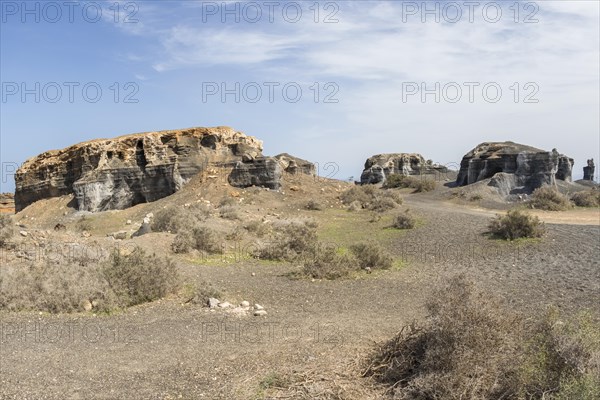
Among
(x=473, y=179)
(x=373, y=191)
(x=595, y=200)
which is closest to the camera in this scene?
(x=595, y=200)

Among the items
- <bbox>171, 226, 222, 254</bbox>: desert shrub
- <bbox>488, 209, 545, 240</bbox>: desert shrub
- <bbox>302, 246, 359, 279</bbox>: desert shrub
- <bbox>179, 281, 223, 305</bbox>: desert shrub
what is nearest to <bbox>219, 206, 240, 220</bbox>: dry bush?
<bbox>171, 226, 222, 254</bbox>: desert shrub

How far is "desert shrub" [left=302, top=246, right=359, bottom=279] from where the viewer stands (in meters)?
11.4

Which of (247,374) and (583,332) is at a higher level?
(583,332)

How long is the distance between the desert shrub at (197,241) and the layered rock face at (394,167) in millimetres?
41962

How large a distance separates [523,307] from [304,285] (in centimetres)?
442

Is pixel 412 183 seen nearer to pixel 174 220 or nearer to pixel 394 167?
pixel 394 167

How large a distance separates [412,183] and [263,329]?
1409 inches

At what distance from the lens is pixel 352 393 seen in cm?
493

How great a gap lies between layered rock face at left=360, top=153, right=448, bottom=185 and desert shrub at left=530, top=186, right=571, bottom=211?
29233 millimetres

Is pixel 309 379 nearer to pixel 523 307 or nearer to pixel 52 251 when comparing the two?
pixel 523 307

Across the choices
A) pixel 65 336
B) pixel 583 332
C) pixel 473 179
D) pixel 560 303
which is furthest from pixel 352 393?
pixel 473 179

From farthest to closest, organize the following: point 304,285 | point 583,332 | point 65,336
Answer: point 304,285
point 65,336
point 583,332

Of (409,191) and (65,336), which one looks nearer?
(65,336)

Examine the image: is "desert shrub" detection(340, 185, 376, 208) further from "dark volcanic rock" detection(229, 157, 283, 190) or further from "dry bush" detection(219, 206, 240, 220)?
"dry bush" detection(219, 206, 240, 220)
